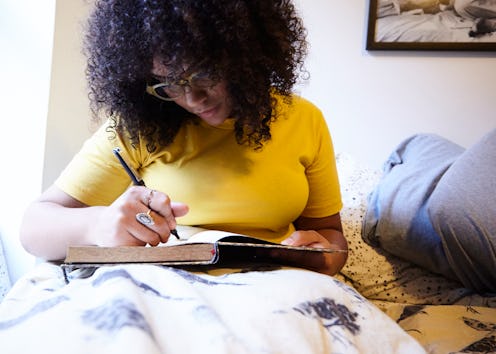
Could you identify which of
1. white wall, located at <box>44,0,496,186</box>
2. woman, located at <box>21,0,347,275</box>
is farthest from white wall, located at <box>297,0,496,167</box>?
woman, located at <box>21,0,347,275</box>

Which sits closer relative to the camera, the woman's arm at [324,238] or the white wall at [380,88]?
the woman's arm at [324,238]

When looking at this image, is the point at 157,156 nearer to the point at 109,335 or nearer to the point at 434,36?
the point at 109,335

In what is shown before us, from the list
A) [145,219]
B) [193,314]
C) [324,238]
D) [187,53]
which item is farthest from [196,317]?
[324,238]

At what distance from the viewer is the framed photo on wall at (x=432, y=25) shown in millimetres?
1231

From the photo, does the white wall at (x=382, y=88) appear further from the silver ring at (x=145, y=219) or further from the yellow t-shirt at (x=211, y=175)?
the silver ring at (x=145, y=219)

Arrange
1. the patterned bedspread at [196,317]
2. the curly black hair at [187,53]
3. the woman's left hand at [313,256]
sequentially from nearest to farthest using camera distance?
the patterned bedspread at [196,317] < the curly black hair at [187,53] < the woman's left hand at [313,256]

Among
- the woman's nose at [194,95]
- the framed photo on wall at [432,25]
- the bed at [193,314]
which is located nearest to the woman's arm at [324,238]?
the bed at [193,314]

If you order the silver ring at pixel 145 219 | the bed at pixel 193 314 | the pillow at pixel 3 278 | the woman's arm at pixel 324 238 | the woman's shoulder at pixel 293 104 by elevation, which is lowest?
the pillow at pixel 3 278

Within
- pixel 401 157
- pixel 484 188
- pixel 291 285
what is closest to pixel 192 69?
pixel 291 285

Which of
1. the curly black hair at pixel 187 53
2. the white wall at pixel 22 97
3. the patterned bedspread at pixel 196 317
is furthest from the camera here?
the white wall at pixel 22 97

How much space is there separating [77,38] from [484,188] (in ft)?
3.57

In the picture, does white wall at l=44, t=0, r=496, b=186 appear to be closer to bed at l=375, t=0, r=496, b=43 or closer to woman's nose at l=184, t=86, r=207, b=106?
bed at l=375, t=0, r=496, b=43

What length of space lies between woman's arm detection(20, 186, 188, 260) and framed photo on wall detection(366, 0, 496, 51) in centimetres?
103

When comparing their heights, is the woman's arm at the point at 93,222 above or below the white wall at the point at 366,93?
below
